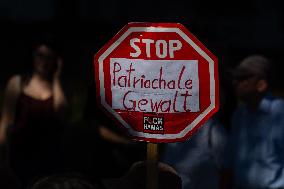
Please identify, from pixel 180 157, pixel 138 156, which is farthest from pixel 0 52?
pixel 180 157

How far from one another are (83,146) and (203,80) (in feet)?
20.6

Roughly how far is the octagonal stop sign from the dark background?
56.0 ft

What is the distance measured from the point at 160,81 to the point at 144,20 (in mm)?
20061

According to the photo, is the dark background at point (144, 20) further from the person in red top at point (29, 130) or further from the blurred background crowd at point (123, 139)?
the person in red top at point (29, 130)

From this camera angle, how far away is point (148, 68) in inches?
117

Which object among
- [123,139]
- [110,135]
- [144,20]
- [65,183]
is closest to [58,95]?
[110,135]

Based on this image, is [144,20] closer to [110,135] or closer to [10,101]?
[110,135]

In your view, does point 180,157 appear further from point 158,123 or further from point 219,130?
point 158,123

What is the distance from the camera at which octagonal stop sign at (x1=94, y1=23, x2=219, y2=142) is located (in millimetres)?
2967

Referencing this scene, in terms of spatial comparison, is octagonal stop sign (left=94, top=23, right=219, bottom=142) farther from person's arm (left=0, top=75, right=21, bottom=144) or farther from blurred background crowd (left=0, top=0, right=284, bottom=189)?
person's arm (left=0, top=75, right=21, bottom=144)

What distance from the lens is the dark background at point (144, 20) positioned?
21.4 metres

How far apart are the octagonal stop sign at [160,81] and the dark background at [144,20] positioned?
56.0 ft

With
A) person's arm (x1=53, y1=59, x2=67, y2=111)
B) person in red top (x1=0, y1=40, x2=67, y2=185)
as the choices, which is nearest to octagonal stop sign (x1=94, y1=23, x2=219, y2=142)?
person in red top (x1=0, y1=40, x2=67, y2=185)

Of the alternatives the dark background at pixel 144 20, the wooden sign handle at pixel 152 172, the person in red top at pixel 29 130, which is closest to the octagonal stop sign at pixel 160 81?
the wooden sign handle at pixel 152 172
